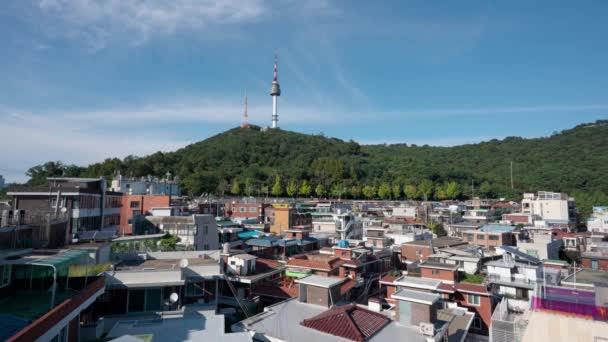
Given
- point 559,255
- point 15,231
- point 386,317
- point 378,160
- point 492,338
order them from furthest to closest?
point 378,160, point 559,255, point 492,338, point 386,317, point 15,231

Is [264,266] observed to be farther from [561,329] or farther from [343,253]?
[561,329]

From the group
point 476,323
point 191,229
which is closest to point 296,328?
point 476,323

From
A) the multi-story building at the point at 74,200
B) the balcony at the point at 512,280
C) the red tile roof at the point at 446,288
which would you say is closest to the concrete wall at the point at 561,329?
the red tile roof at the point at 446,288

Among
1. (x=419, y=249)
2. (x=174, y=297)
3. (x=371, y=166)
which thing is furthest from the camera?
(x=371, y=166)

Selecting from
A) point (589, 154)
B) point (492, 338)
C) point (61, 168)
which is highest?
point (589, 154)

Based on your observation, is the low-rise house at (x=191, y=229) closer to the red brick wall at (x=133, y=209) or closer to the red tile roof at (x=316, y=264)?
the red brick wall at (x=133, y=209)

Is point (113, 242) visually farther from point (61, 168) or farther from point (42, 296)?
point (61, 168)

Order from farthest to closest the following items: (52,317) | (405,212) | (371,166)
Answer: (371,166)
(405,212)
(52,317)

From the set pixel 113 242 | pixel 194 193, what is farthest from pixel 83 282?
pixel 194 193
